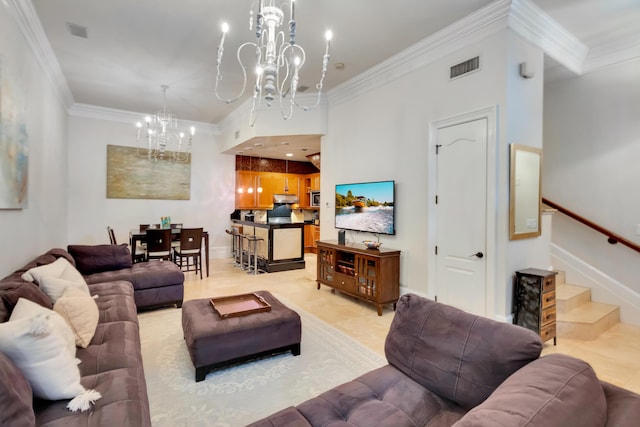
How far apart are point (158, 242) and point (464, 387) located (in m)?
5.25

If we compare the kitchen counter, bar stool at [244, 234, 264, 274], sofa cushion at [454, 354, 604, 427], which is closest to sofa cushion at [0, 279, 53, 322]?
sofa cushion at [454, 354, 604, 427]

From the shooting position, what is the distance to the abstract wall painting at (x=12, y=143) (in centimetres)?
262

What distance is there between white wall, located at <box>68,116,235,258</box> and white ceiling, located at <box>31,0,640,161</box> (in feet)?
6.57

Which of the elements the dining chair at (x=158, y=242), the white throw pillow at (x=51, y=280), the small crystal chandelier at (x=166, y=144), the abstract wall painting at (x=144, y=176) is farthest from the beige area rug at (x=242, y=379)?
the small crystal chandelier at (x=166, y=144)

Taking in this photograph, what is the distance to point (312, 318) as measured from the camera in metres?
3.84

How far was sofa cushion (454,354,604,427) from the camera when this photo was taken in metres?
0.86

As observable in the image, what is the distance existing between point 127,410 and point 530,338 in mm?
1848

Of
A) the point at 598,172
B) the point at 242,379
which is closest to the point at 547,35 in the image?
the point at 598,172

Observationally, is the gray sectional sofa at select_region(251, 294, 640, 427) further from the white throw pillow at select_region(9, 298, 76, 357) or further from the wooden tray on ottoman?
the wooden tray on ottoman

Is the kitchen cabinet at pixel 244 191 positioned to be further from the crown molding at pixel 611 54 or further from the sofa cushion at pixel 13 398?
the sofa cushion at pixel 13 398

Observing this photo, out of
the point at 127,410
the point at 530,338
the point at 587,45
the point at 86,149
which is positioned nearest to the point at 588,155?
the point at 587,45

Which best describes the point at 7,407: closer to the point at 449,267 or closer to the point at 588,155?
the point at 449,267

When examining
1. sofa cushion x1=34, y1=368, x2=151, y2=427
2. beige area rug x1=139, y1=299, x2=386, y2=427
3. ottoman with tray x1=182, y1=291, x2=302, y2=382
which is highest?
sofa cushion x1=34, y1=368, x2=151, y2=427

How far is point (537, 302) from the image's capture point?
308 centimetres
